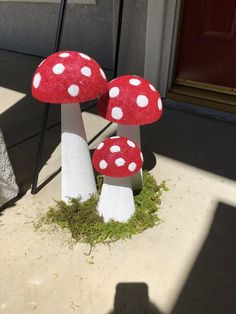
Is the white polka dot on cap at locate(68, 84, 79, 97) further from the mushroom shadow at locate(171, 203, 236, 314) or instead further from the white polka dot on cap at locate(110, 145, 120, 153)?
the mushroom shadow at locate(171, 203, 236, 314)

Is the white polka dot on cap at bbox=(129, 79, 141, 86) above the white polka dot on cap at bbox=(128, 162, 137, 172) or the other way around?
above

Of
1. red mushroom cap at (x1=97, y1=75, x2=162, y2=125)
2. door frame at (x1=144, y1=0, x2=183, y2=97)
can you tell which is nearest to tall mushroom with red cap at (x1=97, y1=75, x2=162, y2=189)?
red mushroom cap at (x1=97, y1=75, x2=162, y2=125)

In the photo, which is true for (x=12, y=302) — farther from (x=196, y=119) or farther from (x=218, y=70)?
(x=218, y=70)

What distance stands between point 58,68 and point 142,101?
541 mm

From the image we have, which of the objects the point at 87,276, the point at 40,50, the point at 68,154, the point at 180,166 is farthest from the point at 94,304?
the point at 40,50

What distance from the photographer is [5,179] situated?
7.04 feet

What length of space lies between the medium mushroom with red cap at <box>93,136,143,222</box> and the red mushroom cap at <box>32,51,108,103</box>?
0.32 metres

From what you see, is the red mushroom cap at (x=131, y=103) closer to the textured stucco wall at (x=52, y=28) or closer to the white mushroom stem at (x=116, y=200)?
the white mushroom stem at (x=116, y=200)

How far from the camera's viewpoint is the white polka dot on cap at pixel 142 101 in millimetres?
1895

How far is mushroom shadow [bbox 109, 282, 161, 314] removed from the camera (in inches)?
61.1

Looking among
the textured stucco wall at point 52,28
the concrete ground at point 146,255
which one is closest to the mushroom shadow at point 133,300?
the concrete ground at point 146,255

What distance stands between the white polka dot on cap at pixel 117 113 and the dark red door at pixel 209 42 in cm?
215

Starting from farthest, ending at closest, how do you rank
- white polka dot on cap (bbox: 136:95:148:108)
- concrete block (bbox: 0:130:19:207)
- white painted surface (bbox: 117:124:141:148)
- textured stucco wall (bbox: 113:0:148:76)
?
textured stucco wall (bbox: 113:0:148:76), white painted surface (bbox: 117:124:141:148), concrete block (bbox: 0:130:19:207), white polka dot on cap (bbox: 136:95:148:108)

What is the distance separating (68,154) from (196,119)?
1976 millimetres
